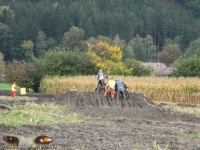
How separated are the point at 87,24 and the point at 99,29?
3.78 meters

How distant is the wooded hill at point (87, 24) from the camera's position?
131m

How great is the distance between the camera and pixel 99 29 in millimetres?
148625

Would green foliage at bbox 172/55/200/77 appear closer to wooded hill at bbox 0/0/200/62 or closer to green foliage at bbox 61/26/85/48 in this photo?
wooded hill at bbox 0/0/200/62

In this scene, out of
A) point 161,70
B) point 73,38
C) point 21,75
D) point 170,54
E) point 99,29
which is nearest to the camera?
point 21,75

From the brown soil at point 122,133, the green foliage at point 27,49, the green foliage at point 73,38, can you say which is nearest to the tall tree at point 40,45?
the green foliage at point 73,38

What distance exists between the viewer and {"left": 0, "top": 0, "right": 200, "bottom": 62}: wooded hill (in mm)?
131125

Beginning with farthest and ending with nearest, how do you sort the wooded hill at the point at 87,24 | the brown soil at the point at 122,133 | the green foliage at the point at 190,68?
the wooded hill at the point at 87,24
the green foliage at the point at 190,68
the brown soil at the point at 122,133

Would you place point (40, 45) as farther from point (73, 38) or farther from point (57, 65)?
point (57, 65)

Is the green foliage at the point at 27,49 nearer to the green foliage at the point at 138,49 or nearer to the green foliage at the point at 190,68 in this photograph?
the green foliage at the point at 138,49

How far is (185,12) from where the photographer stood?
190 metres

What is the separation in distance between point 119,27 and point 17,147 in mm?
140683

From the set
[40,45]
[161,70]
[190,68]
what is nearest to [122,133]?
[190,68]

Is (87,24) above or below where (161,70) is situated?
above

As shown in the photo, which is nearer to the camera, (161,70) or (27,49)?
(161,70)
